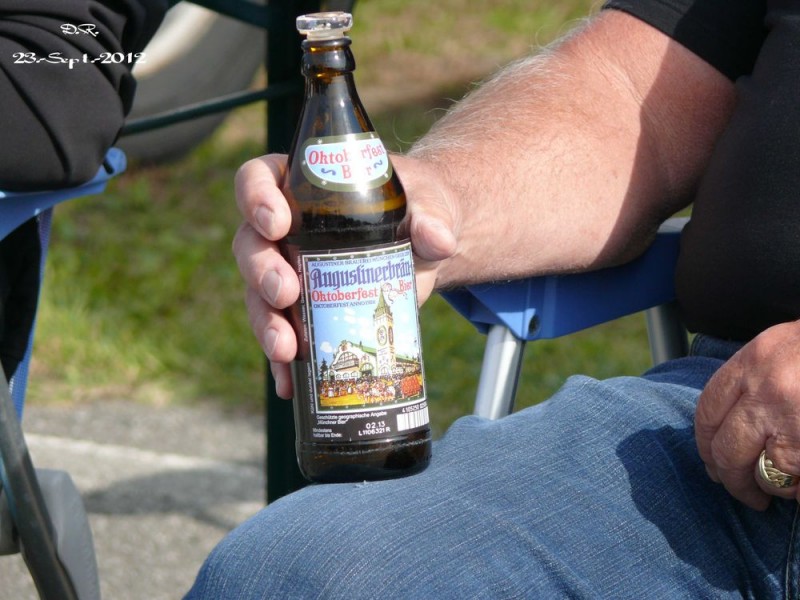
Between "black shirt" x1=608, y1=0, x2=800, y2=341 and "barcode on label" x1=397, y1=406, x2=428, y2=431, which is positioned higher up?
"black shirt" x1=608, y1=0, x2=800, y2=341

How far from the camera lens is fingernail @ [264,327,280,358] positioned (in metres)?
1.41

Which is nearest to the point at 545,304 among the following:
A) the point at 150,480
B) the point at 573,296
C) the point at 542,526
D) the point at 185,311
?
the point at 573,296

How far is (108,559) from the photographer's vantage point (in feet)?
9.83

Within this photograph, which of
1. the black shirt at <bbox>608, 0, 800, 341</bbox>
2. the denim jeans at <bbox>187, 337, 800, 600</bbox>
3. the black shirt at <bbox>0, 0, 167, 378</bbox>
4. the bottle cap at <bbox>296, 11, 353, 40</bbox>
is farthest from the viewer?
the black shirt at <bbox>0, 0, 167, 378</bbox>

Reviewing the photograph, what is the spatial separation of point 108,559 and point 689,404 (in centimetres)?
184

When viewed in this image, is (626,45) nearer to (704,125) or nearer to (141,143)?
(704,125)

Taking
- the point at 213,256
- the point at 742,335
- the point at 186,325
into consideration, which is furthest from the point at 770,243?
the point at 213,256

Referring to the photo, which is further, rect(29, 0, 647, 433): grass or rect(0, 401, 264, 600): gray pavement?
rect(29, 0, 647, 433): grass

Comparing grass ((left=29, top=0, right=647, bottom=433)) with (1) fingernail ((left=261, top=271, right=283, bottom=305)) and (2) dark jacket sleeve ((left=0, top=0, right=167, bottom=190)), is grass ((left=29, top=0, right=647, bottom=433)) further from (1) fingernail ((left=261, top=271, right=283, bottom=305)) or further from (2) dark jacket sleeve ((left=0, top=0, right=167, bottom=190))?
A: (1) fingernail ((left=261, top=271, right=283, bottom=305))

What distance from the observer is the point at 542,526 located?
4.62ft

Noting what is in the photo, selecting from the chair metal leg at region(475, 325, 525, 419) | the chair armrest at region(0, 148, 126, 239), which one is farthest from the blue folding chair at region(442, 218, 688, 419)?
the chair armrest at region(0, 148, 126, 239)

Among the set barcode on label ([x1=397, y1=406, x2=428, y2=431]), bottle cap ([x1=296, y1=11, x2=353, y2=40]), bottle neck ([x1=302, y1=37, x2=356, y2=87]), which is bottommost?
barcode on label ([x1=397, y1=406, x2=428, y2=431])

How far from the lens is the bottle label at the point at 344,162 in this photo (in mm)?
1383

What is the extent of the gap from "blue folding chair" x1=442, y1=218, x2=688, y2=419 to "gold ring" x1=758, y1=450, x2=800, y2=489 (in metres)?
0.47
